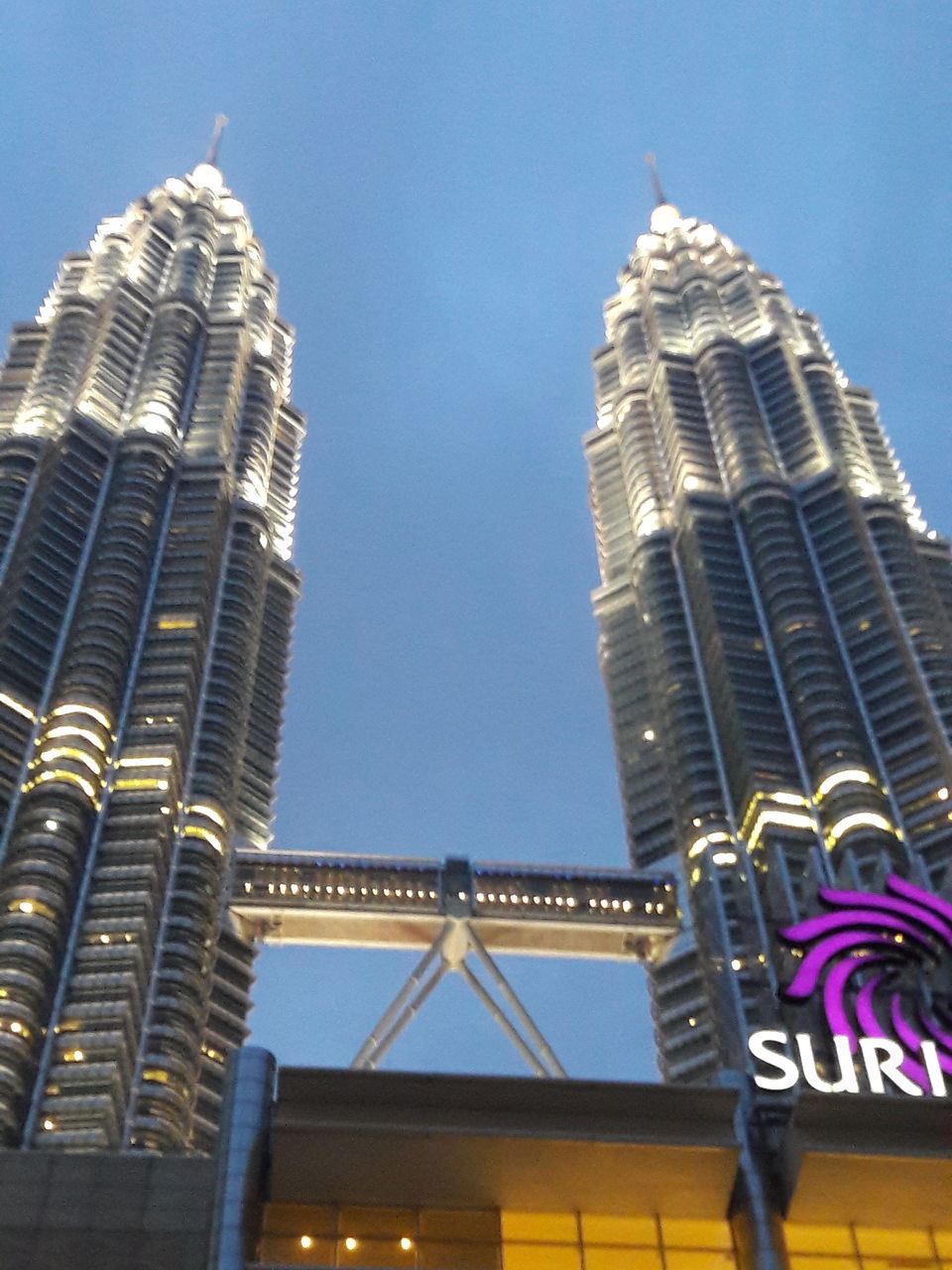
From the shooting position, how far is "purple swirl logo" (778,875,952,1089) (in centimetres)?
5406

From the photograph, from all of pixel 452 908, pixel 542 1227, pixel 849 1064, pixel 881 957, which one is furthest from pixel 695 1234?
pixel 452 908

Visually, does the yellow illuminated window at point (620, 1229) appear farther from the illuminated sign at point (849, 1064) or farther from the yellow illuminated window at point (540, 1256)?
the illuminated sign at point (849, 1064)

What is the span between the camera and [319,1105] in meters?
44.2

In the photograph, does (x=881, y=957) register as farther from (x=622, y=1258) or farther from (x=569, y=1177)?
(x=569, y=1177)

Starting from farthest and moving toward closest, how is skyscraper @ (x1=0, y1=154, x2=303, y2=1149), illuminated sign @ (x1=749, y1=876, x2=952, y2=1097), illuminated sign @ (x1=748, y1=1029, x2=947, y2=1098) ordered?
1. skyscraper @ (x1=0, y1=154, x2=303, y2=1149)
2. illuminated sign @ (x1=749, y1=876, x2=952, y2=1097)
3. illuminated sign @ (x1=748, y1=1029, x2=947, y2=1098)

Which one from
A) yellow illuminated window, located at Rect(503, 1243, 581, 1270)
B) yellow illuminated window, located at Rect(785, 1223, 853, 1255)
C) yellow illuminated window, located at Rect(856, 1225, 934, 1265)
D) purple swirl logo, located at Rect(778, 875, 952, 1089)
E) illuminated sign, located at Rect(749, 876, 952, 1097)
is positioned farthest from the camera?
purple swirl logo, located at Rect(778, 875, 952, 1089)

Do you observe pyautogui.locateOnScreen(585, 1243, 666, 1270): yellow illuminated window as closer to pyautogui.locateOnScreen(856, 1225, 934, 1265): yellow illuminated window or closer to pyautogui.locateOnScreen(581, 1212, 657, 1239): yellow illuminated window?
pyautogui.locateOnScreen(581, 1212, 657, 1239): yellow illuminated window

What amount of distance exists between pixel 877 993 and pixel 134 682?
7130cm

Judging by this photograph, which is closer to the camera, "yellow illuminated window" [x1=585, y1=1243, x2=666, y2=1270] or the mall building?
the mall building

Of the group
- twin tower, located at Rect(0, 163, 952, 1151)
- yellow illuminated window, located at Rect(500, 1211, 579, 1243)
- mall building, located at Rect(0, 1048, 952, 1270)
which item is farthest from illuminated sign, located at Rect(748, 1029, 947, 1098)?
twin tower, located at Rect(0, 163, 952, 1151)

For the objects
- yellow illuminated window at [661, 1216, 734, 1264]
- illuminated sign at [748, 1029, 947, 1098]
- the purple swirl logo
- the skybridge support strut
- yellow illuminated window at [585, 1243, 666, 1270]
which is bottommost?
yellow illuminated window at [585, 1243, 666, 1270]

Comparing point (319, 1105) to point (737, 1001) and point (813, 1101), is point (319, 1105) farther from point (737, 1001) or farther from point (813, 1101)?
point (737, 1001)

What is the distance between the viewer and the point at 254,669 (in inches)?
5103

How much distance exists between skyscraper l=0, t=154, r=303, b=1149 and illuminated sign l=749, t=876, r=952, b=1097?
3275 cm
